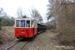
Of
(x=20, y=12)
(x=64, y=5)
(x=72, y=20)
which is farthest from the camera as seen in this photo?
(x=20, y=12)

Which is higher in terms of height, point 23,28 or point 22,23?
point 22,23

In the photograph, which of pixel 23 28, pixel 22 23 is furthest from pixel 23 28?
pixel 22 23

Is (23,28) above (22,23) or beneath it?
beneath

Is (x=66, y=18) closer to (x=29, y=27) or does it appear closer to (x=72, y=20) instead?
(x=72, y=20)

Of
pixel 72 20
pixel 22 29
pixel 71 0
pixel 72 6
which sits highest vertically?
A: pixel 71 0

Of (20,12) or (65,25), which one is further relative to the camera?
(20,12)

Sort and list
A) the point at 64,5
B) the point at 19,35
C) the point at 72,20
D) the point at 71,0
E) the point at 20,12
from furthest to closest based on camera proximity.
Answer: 1. the point at 20,12
2. the point at 19,35
3. the point at 64,5
4. the point at 71,0
5. the point at 72,20

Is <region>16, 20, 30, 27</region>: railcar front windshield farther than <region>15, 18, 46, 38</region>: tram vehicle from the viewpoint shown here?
Yes

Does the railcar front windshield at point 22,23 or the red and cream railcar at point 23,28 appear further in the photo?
the railcar front windshield at point 22,23

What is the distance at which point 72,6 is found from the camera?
6.32m

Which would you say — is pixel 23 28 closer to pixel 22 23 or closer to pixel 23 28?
pixel 23 28

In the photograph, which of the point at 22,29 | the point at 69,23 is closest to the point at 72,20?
the point at 69,23

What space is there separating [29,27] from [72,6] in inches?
198

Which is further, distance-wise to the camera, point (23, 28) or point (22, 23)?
point (22, 23)
